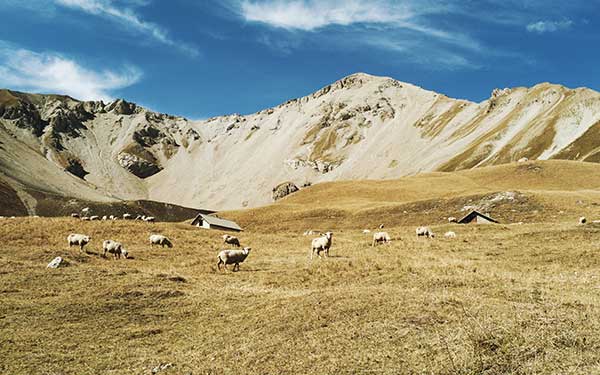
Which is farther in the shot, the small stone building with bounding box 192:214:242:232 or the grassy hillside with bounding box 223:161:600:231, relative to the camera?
the small stone building with bounding box 192:214:242:232

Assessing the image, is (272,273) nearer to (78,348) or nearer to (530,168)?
(78,348)

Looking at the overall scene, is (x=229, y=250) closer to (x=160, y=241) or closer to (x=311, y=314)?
(x=160, y=241)

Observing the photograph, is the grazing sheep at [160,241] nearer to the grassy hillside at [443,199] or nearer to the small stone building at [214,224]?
the small stone building at [214,224]

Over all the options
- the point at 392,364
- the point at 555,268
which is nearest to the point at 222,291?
→ the point at 392,364

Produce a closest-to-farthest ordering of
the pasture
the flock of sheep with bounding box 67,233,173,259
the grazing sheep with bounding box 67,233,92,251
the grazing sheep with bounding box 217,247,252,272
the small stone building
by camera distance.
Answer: the pasture
the grazing sheep with bounding box 217,247,252,272
the flock of sheep with bounding box 67,233,173,259
the grazing sheep with bounding box 67,233,92,251
the small stone building

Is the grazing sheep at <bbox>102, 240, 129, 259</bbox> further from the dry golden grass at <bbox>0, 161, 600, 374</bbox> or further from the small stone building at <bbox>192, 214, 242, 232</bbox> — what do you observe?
the small stone building at <bbox>192, 214, 242, 232</bbox>

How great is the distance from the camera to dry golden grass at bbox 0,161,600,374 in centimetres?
1205

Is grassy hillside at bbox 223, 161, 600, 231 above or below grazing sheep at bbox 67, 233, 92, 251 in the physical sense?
above

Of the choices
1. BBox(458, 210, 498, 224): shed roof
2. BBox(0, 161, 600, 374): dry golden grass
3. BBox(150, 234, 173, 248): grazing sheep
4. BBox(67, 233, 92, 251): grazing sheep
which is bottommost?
BBox(0, 161, 600, 374): dry golden grass

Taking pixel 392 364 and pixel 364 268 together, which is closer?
pixel 392 364

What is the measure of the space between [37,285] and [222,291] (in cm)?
1027

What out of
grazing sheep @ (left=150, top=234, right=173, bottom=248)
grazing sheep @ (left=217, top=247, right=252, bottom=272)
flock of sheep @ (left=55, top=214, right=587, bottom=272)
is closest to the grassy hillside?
flock of sheep @ (left=55, top=214, right=587, bottom=272)

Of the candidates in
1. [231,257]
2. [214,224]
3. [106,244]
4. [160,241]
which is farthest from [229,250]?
[214,224]

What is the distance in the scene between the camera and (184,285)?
2627 cm
